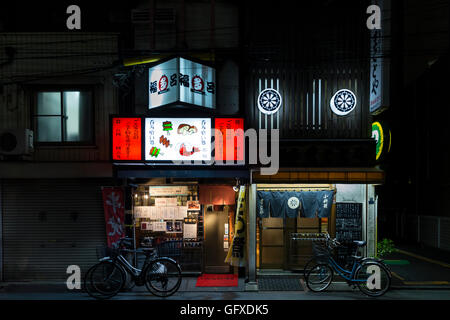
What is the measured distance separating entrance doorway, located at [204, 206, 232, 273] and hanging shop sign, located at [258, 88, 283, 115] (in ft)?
14.0

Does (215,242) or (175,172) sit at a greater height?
(175,172)

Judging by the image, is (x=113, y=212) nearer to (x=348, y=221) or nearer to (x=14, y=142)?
(x=14, y=142)

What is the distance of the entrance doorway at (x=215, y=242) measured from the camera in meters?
12.2

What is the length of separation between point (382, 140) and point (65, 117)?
11.8 meters

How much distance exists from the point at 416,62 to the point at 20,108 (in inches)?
884

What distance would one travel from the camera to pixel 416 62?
2008 cm

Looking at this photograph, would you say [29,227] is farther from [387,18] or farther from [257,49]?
[387,18]

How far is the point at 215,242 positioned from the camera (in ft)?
40.0

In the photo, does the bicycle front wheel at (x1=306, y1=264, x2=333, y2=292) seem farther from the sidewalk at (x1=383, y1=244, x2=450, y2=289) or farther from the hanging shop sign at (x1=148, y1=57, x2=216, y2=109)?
the hanging shop sign at (x1=148, y1=57, x2=216, y2=109)

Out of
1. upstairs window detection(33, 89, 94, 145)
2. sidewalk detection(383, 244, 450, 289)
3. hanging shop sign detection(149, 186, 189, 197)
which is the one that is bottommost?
sidewalk detection(383, 244, 450, 289)

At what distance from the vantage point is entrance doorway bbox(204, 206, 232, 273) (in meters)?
12.2

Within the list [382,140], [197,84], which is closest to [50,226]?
[197,84]

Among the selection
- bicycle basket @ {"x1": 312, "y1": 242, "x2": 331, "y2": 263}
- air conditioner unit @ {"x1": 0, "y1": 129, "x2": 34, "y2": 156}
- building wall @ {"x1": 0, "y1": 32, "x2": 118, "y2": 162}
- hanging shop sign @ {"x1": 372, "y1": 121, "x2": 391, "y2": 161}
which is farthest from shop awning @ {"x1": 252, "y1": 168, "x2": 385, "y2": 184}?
air conditioner unit @ {"x1": 0, "y1": 129, "x2": 34, "y2": 156}

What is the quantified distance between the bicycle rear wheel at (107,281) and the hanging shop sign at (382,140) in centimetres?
975
